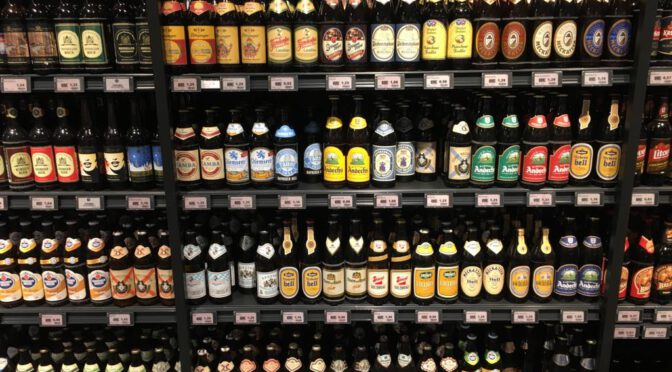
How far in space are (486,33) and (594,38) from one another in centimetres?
49

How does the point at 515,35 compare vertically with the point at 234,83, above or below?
above

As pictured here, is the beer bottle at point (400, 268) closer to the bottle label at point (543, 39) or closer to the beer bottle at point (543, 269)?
the beer bottle at point (543, 269)

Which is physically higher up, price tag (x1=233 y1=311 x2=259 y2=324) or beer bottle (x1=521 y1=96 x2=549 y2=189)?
beer bottle (x1=521 y1=96 x2=549 y2=189)

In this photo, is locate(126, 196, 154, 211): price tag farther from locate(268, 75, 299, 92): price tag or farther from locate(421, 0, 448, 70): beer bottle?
locate(421, 0, 448, 70): beer bottle

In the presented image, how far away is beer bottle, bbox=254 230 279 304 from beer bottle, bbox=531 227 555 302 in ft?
4.28

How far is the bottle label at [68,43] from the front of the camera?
2.49 meters

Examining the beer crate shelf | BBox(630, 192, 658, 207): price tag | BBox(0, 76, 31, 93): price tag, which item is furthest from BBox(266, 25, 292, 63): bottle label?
BBox(630, 192, 658, 207): price tag

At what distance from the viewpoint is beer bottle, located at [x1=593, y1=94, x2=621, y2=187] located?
2.55 m

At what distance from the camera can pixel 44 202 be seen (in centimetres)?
259

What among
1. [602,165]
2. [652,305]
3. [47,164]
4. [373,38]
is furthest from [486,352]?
[47,164]

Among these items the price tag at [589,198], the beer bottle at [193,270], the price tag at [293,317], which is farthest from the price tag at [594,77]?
the beer bottle at [193,270]

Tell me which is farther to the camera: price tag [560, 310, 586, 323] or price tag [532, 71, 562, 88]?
price tag [560, 310, 586, 323]

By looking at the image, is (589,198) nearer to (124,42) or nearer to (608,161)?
(608,161)

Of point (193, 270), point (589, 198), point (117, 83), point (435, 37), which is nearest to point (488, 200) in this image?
→ point (589, 198)
